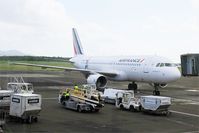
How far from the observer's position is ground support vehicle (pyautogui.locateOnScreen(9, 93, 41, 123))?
54.5ft

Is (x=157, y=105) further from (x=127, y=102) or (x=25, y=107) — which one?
(x=25, y=107)

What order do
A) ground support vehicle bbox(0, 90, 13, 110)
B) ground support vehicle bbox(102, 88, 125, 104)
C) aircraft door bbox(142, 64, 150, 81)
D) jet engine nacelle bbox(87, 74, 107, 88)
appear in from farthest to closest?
jet engine nacelle bbox(87, 74, 107, 88)
aircraft door bbox(142, 64, 150, 81)
ground support vehicle bbox(102, 88, 125, 104)
ground support vehicle bbox(0, 90, 13, 110)

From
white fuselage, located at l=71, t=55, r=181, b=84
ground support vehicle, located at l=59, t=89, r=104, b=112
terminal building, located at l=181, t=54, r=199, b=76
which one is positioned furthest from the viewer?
white fuselage, located at l=71, t=55, r=181, b=84

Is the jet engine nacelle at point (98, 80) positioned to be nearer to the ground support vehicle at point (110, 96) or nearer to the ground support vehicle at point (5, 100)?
the ground support vehicle at point (110, 96)

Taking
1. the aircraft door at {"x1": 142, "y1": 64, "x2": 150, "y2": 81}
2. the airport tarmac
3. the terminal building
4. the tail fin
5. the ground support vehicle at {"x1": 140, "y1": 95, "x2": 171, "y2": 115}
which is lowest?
the airport tarmac

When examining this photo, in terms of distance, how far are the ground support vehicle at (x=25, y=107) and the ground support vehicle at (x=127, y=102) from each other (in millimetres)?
7320

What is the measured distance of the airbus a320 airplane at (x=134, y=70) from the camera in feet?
105

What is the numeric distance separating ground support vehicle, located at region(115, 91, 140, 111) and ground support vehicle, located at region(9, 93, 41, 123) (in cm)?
732

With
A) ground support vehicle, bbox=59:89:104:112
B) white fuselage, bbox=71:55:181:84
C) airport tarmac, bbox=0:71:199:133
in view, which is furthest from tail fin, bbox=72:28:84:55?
airport tarmac, bbox=0:71:199:133

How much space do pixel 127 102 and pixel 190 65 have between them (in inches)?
531

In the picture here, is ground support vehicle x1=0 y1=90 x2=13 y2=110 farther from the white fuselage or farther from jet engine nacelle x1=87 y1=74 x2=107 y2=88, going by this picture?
the white fuselage

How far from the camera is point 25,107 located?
654 inches

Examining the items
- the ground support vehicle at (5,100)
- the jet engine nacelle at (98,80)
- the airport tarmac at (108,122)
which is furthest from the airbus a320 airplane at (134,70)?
the ground support vehicle at (5,100)

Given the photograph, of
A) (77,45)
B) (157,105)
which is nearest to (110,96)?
(157,105)
